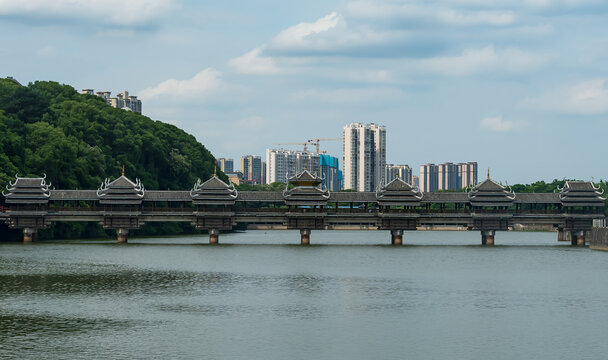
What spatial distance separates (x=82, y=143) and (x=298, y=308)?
270ft

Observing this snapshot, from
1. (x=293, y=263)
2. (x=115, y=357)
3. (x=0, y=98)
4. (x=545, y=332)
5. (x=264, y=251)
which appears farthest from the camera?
(x=0, y=98)

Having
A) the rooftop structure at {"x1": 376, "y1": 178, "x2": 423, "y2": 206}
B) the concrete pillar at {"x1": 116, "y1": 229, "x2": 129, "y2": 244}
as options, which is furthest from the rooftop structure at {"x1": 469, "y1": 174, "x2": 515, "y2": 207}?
the concrete pillar at {"x1": 116, "y1": 229, "x2": 129, "y2": 244}

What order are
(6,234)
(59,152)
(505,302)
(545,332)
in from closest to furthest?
(545,332) < (505,302) < (6,234) < (59,152)

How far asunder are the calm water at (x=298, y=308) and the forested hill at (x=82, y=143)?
108 ft

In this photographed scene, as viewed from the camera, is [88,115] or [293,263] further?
[88,115]

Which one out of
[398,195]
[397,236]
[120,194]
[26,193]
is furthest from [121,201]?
[397,236]

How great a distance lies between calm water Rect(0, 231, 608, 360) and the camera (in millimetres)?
32688

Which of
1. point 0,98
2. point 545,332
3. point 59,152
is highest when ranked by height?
point 0,98

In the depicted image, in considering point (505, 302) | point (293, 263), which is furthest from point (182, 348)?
point (293, 263)

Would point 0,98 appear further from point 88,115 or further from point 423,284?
point 423,284

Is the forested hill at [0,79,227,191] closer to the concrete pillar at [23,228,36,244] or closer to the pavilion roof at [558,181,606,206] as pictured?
the concrete pillar at [23,228,36,244]

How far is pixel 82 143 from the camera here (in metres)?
118

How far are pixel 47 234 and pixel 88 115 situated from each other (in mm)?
30305

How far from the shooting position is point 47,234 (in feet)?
341
